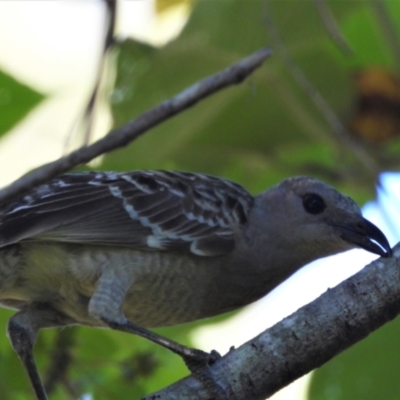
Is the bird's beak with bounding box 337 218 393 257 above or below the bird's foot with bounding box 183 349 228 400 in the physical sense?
above

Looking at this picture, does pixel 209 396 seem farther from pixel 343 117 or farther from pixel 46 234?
pixel 343 117

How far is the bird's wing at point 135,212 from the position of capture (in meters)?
4.57

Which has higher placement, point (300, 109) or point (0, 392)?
point (300, 109)

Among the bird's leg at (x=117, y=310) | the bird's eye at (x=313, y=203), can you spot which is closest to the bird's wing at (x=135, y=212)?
the bird's leg at (x=117, y=310)

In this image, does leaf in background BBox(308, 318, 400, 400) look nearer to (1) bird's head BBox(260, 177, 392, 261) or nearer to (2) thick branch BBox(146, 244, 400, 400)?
(1) bird's head BBox(260, 177, 392, 261)

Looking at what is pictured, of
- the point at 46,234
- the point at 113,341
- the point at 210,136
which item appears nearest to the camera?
the point at 46,234

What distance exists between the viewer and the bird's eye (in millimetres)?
5239

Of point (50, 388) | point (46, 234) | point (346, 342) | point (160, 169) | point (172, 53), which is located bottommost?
point (346, 342)

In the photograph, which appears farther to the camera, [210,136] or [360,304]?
[210,136]

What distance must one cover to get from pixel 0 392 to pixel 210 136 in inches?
79.5

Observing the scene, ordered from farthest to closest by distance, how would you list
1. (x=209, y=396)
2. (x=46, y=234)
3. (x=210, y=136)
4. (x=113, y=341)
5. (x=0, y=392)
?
(x=210, y=136) < (x=113, y=341) < (x=0, y=392) < (x=46, y=234) < (x=209, y=396)

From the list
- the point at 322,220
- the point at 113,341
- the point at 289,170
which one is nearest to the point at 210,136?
the point at 289,170

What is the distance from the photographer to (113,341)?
5301 millimetres

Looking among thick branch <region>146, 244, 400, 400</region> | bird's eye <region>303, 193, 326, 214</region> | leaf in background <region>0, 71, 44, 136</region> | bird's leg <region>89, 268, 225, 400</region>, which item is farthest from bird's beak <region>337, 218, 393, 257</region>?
leaf in background <region>0, 71, 44, 136</region>
